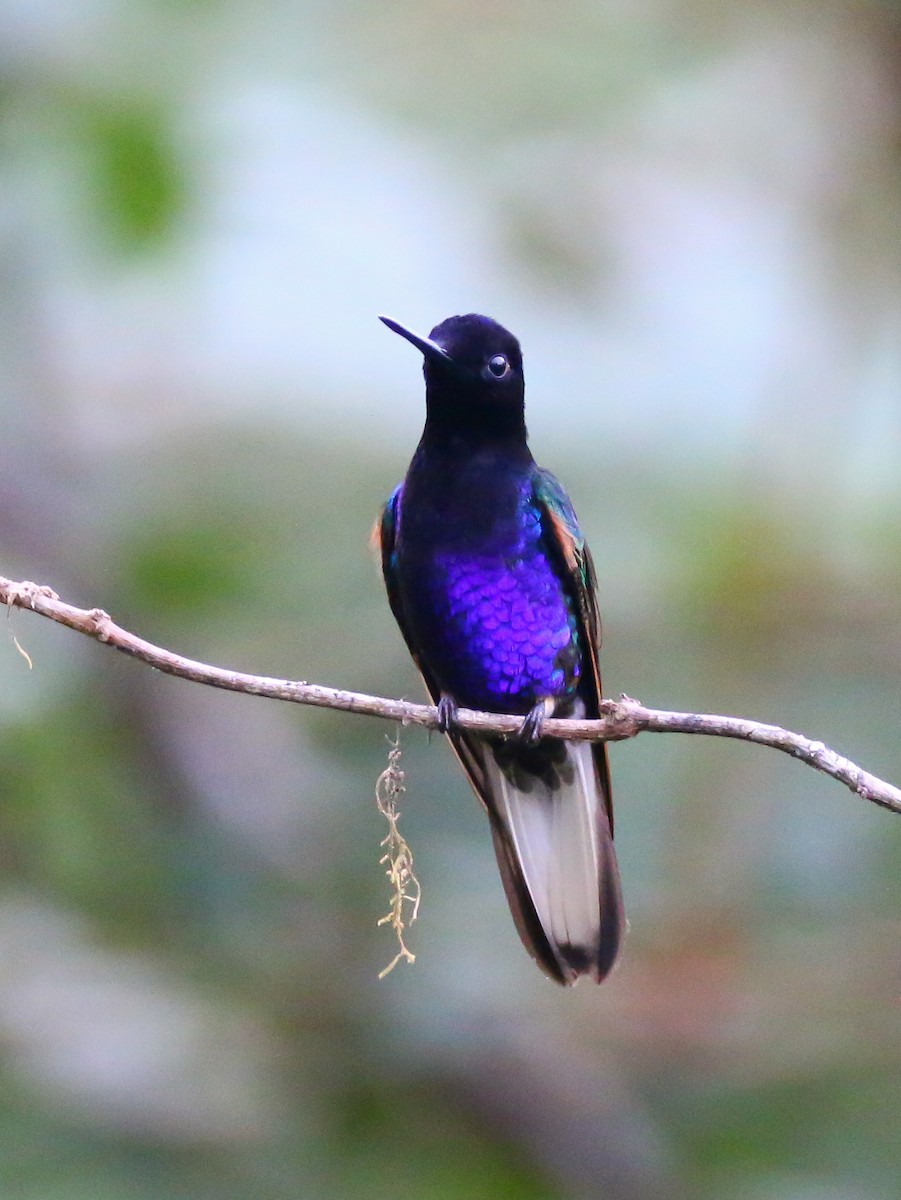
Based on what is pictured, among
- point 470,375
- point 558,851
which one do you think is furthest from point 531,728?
point 470,375

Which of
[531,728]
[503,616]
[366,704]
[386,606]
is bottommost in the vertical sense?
[366,704]

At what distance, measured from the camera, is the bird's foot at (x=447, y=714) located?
3.50 meters

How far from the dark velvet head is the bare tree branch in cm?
124

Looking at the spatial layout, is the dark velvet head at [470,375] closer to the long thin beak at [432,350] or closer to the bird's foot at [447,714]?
the long thin beak at [432,350]

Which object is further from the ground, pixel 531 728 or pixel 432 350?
pixel 432 350

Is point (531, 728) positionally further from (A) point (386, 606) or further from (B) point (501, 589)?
(A) point (386, 606)

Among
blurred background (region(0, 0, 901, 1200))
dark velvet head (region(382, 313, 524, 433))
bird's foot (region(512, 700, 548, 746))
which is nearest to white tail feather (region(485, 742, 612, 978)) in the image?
bird's foot (region(512, 700, 548, 746))

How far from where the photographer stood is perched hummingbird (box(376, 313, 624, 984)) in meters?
3.81

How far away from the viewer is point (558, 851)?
4.12m

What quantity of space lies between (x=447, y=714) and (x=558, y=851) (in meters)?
0.68

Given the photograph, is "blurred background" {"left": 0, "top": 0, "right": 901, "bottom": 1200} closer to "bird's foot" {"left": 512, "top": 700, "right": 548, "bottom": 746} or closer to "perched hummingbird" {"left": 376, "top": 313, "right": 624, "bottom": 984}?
"perched hummingbird" {"left": 376, "top": 313, "right": 624, "bottom": 984}

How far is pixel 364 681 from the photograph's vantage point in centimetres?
538

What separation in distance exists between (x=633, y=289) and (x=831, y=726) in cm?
201

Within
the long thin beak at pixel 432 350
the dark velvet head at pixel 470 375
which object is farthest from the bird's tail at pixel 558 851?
the long thin beak at pixel 432 350
